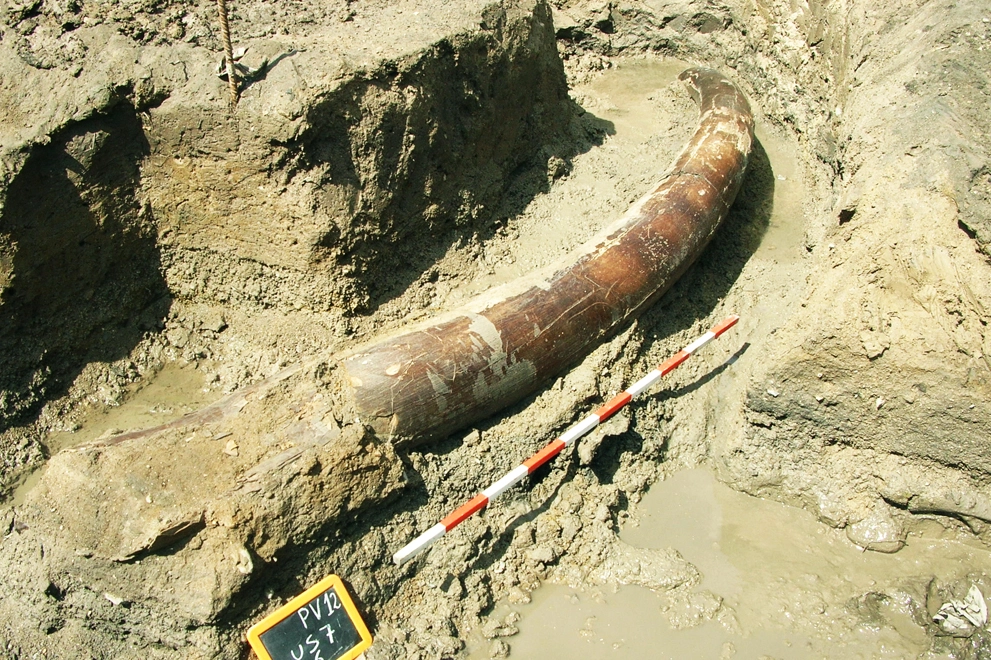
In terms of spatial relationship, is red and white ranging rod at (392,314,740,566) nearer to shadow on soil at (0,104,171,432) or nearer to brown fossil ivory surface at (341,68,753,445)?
brown fossil ivory surface at (341,68,753,445)

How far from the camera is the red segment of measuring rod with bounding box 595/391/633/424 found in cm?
345

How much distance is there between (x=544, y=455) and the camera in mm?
3268

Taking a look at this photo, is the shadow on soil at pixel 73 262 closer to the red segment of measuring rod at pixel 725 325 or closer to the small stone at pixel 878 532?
the red segment of measuring rod at pixel 725 325

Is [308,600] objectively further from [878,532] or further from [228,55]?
[878,532]

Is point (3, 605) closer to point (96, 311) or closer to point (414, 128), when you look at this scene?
point (96, 311)

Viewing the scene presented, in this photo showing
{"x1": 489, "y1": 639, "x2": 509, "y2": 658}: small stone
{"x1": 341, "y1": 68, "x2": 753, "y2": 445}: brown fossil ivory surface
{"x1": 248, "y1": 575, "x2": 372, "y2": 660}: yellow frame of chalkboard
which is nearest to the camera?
{"x1": 248, "y1": 575, "x2": 372, "y2": 660}: yellow frame of chalkboard

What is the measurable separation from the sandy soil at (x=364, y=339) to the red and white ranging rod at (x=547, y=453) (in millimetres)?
70

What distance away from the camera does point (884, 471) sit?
3.39 m

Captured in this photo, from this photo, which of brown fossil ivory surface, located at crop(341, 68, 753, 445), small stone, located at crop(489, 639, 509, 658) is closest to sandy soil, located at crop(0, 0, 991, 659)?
small stone, located at crop(489, 639, 509, 658)

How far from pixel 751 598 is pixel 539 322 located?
1470mm

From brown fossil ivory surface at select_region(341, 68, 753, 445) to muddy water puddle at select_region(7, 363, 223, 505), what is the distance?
85 cm

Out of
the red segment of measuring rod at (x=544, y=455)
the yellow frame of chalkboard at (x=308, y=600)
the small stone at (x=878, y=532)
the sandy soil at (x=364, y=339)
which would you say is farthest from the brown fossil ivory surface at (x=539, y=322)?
the small stone at (x=878, y=532)

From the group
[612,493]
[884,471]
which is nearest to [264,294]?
[612,493]

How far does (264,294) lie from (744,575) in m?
2.50
